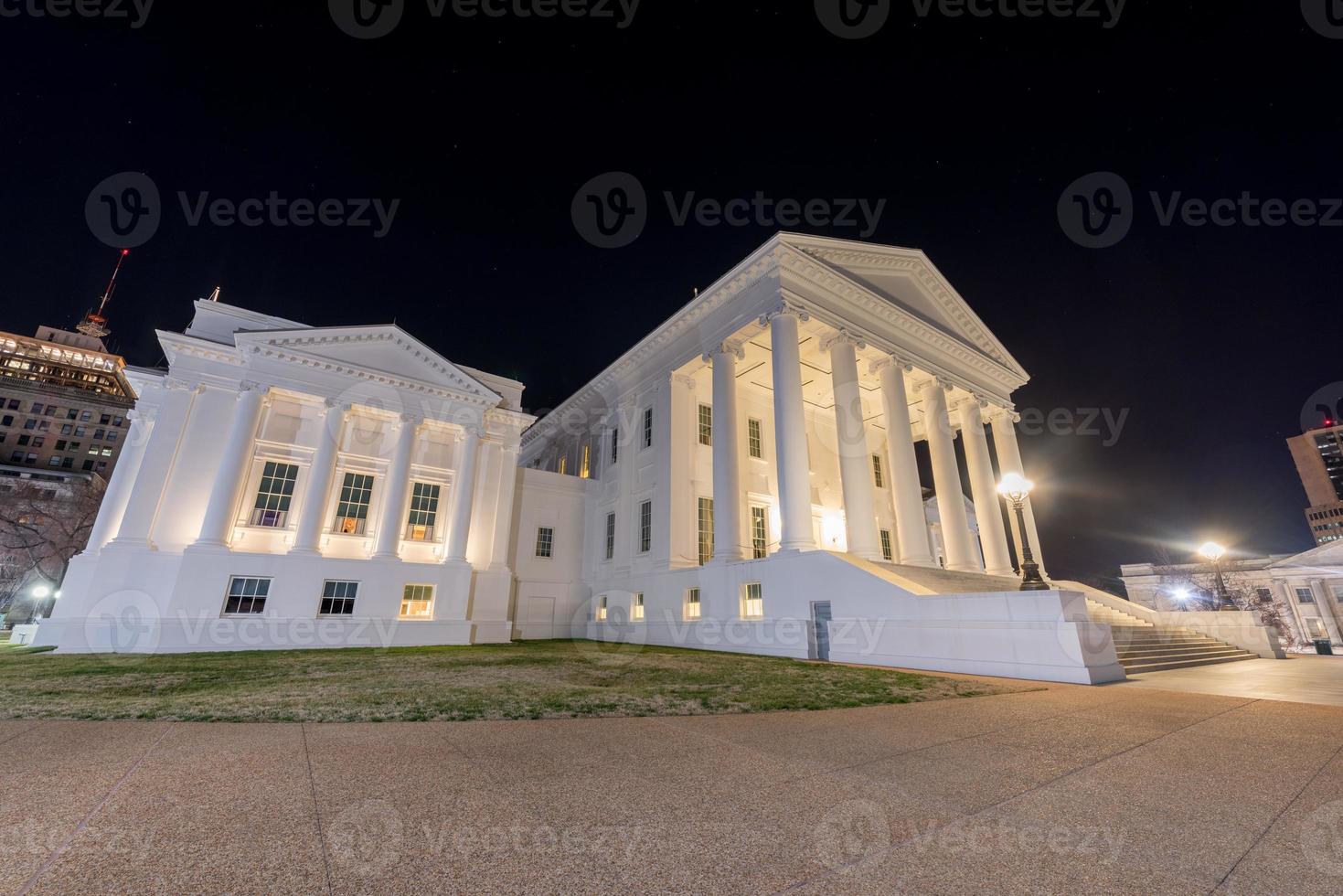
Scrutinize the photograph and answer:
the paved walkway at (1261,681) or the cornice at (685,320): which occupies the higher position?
the cornice at (685,320)

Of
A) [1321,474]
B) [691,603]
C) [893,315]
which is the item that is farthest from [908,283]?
[1321,474]

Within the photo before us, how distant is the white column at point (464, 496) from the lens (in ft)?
70.2

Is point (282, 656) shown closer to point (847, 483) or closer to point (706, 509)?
point (706, 509)

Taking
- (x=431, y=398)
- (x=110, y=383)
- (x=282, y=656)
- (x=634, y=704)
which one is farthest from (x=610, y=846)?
(x=110, y=383)

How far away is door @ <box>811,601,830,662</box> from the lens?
48.1ft

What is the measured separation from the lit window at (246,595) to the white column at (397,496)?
3.55m

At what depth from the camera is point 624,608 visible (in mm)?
23250

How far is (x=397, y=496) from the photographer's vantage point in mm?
20703

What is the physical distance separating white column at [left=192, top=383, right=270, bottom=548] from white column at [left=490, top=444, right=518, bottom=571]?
9151 mm

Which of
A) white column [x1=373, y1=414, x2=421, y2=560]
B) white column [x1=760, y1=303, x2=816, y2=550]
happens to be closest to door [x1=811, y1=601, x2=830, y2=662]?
white column [x1=760, y1=303, x2=816, y2=550]

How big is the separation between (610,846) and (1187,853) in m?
3.02

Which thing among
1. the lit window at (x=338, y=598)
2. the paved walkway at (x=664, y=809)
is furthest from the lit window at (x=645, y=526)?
the paved walkway at (x=664, y=809)

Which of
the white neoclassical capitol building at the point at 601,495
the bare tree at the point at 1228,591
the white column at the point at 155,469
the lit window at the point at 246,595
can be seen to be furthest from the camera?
the bare tree at the point at 1228,591

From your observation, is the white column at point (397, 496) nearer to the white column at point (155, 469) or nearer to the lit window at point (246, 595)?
the lit window at point (246, 595)
